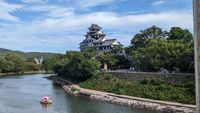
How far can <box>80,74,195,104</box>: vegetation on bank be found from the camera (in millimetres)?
27194

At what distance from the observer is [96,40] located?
236ft

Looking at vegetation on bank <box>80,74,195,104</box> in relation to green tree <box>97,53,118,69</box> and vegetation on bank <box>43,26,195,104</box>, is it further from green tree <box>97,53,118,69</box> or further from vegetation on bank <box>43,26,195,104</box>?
green tree <box>97,53,118,69</box>

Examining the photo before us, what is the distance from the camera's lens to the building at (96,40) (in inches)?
2684

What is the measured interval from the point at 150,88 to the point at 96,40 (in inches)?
1654

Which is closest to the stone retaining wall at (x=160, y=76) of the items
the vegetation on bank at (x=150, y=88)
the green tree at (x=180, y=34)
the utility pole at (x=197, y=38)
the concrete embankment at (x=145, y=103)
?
the vegetation on bank at (x=150, y=88)

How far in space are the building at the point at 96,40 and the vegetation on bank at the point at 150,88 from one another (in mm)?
28551

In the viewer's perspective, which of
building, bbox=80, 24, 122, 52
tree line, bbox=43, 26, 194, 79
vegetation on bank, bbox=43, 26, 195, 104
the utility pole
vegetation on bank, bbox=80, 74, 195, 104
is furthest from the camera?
building, bbox=80, 24, 122, 52

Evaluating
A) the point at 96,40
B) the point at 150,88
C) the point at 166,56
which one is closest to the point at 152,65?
the point at 166,56

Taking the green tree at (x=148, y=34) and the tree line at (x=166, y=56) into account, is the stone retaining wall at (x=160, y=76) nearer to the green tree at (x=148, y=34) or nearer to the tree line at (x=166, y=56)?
the tree line at (x=166, y=56)

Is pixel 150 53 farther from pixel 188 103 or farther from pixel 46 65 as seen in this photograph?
pixel 46 65

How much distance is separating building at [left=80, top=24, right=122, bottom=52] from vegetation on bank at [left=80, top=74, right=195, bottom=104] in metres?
28.6

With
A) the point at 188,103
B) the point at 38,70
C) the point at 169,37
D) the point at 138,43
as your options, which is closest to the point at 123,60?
the point at 138,43

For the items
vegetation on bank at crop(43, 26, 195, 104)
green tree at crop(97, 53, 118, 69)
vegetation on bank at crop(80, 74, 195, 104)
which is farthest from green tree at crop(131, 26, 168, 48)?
vegetation on bank at crop(80, 74, 195, 104)

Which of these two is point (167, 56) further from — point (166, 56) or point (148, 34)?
point (148, 34)
